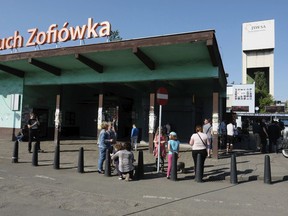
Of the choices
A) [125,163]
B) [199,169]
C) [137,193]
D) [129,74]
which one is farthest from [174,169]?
[129,74]

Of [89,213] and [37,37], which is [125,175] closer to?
[89,213]

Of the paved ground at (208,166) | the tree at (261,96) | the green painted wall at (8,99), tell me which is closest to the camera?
the paved ground at (208,166)

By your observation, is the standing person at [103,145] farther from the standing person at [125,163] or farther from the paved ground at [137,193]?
the standing person at [125,163]

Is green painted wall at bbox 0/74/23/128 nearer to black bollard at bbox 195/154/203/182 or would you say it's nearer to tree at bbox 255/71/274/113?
black bollard at bbox 195/154/203/182

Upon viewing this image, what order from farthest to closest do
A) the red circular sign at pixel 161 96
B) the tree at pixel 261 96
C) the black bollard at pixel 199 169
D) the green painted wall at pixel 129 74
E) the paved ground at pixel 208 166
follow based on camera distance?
the tree at pixel 261 96 → the green painted wall at pixel 129 74 → the red circular sign at pixel 161 96 → the paved ground at pixel 208 166 → the black bollard at pixel 199 169

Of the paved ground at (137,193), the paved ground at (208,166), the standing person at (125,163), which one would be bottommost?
the paved ground at (137,193)

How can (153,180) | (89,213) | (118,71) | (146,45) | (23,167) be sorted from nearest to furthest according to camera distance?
(89,213) < (153,180) < (23,167) < (146,45) < (118,71)

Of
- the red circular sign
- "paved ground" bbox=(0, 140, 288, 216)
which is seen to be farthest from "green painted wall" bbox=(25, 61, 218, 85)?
"paved ground" bbox=(0, 140, 288, 216)

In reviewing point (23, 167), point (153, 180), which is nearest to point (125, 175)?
A: point (153, 180)

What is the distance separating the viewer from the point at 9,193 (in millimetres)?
7309

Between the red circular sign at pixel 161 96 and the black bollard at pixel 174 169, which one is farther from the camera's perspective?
the red circular sign at pixel 161 96

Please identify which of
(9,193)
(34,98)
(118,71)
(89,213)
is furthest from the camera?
(34,98)

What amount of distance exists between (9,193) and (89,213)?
100 inches

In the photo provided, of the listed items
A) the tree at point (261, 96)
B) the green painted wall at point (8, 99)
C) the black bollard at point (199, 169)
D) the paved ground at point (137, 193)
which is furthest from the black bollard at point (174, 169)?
the tree at point (261, 96)
